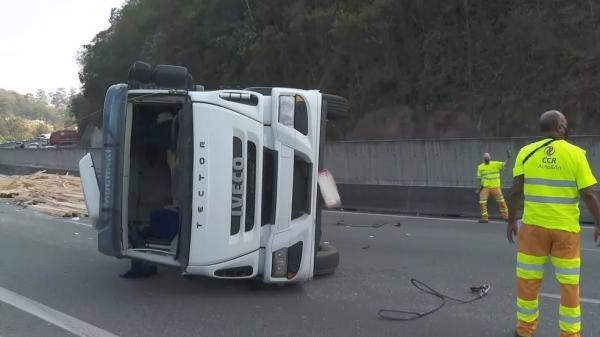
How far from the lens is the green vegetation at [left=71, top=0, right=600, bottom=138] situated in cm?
2036

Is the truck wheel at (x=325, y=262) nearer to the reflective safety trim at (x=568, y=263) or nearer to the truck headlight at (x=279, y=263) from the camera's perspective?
the truck headlight at (x=279, y=263)

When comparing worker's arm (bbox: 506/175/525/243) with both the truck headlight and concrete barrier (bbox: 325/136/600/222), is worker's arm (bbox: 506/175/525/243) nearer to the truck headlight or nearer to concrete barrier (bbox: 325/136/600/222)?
the truck headlight

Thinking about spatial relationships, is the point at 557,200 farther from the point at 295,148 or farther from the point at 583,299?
the point at 295,148

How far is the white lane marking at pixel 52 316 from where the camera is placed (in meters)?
4.95

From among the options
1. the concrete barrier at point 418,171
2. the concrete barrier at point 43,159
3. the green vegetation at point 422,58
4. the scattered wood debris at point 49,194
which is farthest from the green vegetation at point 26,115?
the concrete barrier at point 418,171

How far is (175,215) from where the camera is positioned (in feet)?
20.5

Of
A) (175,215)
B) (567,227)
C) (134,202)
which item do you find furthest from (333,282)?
(567,227)

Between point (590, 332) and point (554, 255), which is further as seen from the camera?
point (590, 332)

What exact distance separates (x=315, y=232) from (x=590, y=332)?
8.62 ft

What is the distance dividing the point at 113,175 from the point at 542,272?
13.1ft

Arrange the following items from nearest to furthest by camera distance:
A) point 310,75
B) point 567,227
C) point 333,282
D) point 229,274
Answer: point 567,227 < point 229,274 < point 333,282 < point 310,75

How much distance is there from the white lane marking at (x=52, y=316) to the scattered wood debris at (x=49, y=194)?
24.6 feet

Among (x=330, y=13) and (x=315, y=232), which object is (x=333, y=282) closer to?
(x=315, y=232)

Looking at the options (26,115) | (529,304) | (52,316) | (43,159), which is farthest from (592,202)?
(26,115)
